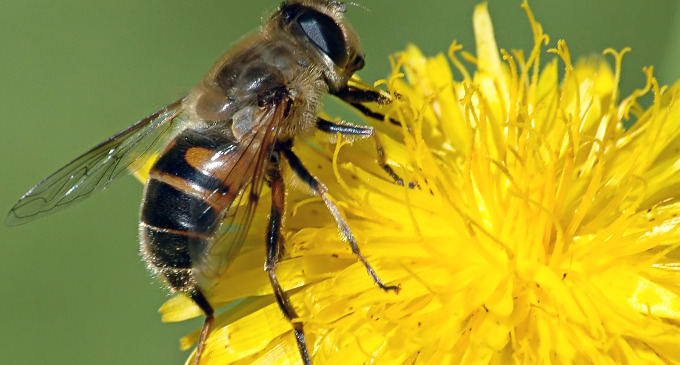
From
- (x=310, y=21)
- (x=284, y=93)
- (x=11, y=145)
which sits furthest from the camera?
(x=11, y=145)

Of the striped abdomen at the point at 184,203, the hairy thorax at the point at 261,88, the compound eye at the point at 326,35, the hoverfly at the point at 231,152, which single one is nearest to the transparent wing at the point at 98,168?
the hoverfly at the point at 231,152

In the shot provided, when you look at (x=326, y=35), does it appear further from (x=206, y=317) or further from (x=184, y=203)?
(x=206, y=317)

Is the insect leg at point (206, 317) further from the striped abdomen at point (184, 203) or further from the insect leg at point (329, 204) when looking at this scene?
the insect leg at point (329, 204)

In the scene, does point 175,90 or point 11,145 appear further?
point 11,145

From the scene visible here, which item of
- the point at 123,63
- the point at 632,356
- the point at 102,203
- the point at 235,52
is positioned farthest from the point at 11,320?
the point at 632,356

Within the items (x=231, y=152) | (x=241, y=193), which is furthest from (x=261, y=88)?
(x=241, y=193)

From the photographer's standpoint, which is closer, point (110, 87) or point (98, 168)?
point (98, 168)

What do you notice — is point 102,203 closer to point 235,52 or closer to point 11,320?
point 11,320

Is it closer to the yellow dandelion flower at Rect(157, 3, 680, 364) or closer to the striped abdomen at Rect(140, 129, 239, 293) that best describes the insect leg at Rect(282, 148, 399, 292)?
the yellow dandelion flower at Rect(157, 3, 680, 364)
